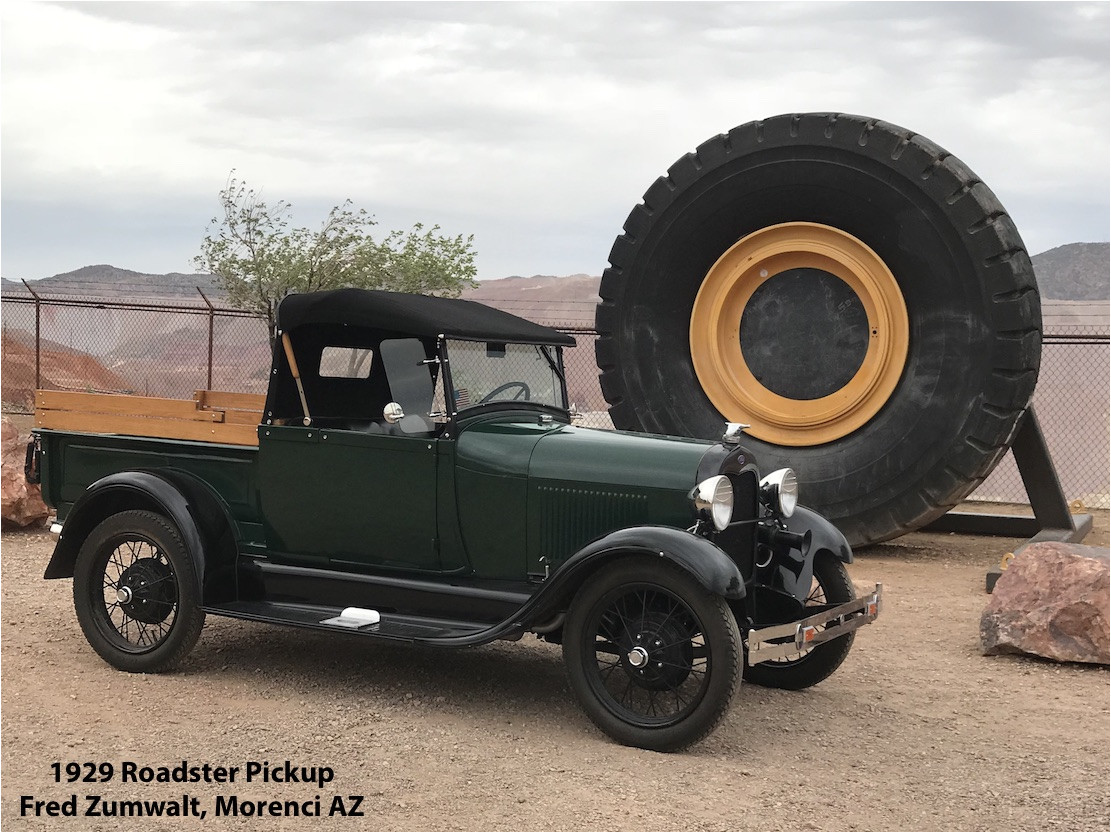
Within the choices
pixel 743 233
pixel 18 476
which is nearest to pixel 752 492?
pixel 743 233

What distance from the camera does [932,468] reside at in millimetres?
9406

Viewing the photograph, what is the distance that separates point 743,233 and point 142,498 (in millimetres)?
5561

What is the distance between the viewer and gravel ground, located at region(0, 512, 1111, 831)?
468cm

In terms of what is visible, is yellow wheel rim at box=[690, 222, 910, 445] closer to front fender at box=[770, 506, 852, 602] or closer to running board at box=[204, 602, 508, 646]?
front fender at box=[770, 506, 852, 602]

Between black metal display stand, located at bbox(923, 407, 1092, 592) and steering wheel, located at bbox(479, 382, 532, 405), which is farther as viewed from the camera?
black metal display stand, located at bbox(923, 407, 1092, 592)

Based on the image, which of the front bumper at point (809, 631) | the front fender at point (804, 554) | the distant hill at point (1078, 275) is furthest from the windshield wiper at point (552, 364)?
the distant hill at point (1078, 275)

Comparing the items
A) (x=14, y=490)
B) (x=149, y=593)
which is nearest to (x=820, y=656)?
(x=149, y=593)

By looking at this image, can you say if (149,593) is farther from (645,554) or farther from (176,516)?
(645,554)

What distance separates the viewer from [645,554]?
5344mm

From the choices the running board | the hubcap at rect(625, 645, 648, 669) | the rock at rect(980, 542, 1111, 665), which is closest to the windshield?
the running board

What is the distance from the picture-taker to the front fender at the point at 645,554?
518 centimetres

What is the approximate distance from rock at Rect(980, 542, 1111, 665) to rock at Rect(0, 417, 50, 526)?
7945mm

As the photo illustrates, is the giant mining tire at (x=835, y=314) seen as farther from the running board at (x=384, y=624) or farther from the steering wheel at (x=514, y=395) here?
the running board at (x=384, y=624)

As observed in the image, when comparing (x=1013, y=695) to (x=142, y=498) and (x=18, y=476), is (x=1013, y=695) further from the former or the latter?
(x=18, y=476)
